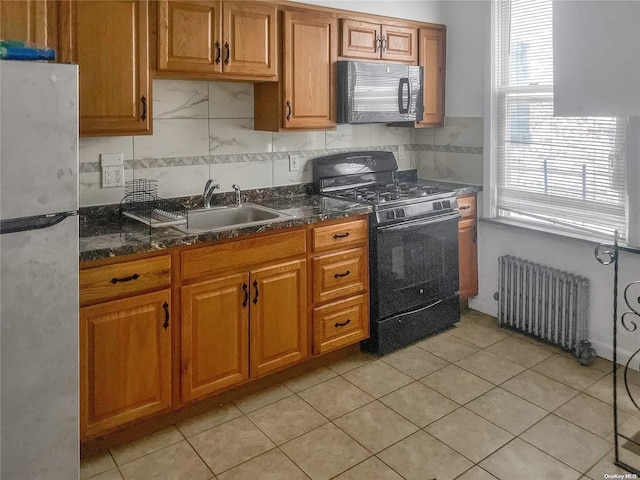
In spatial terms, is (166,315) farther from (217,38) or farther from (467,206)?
(467,206)

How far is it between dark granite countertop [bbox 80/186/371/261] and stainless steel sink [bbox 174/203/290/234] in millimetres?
81

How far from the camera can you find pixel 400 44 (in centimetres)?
365

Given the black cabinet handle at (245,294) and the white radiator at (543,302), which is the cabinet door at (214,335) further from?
the white radiator at (543,302)


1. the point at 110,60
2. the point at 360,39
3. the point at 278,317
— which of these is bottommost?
the point at 278,317

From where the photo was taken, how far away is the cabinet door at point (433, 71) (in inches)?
150

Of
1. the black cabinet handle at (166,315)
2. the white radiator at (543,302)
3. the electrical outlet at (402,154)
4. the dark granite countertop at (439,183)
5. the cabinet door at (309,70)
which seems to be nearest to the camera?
the black cabinet handle at (166,315)

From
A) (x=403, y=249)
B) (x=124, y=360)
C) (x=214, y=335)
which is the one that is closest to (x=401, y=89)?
(x=403, y=249)

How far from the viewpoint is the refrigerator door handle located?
1.76 meters

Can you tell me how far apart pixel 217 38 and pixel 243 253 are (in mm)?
1110

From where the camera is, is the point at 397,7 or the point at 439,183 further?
the point at 439,183

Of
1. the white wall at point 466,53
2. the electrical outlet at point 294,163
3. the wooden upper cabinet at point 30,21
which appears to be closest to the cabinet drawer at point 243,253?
the electrical outlet at point 294,163

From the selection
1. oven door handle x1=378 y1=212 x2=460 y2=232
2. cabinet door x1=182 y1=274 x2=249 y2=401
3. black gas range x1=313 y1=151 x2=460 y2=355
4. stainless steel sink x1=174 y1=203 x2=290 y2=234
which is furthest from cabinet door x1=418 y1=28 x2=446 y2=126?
cabinet door x1=182 y1=274 x2=249 y2=401

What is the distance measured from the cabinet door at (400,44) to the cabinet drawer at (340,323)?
163 centimetres

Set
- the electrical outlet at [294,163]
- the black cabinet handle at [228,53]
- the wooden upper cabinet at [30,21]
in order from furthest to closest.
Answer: the electrical outlet at [294,163] < the black cabinet handle at [228,53] < the wooden upper cabinet at [30,21]
